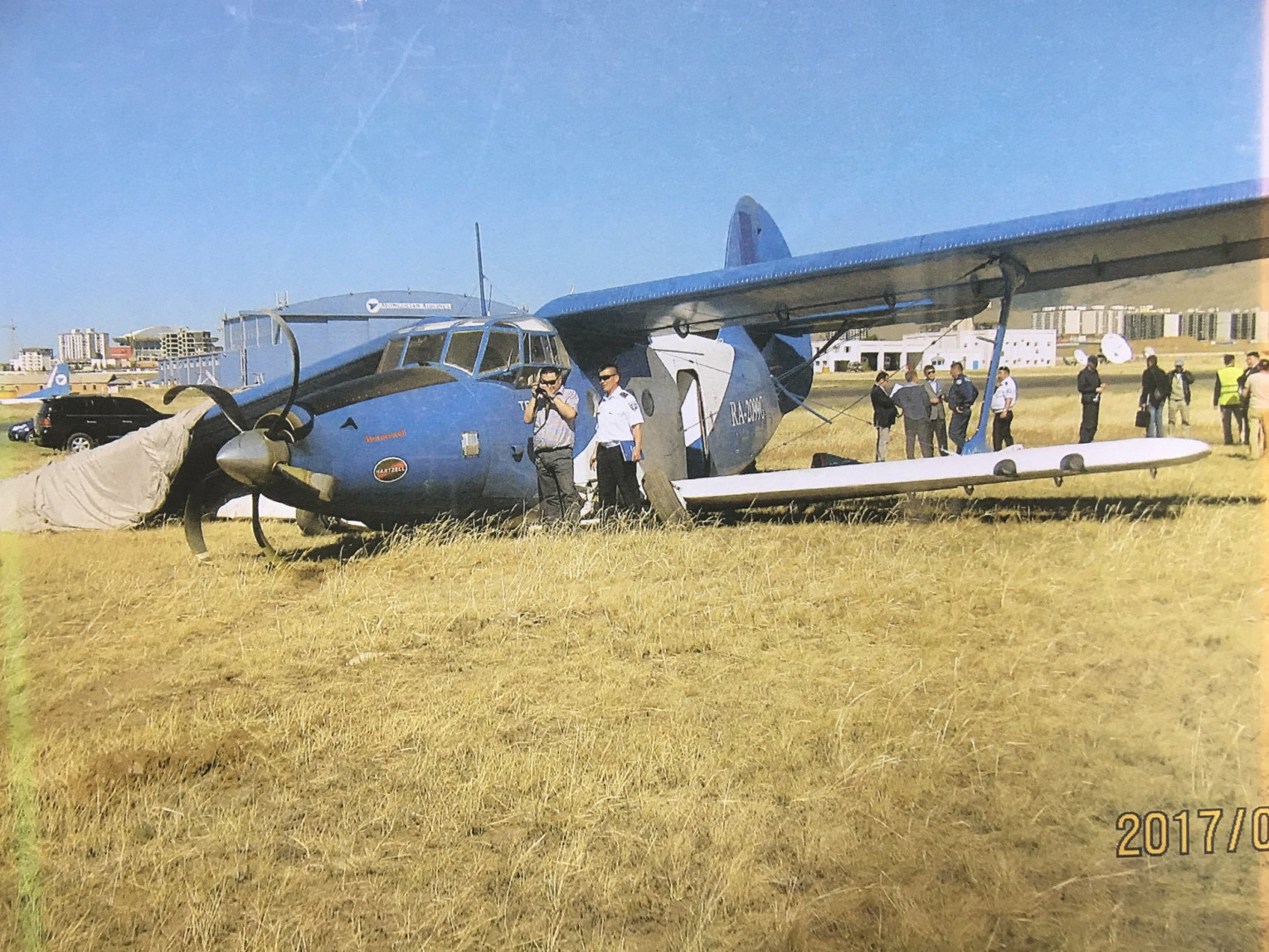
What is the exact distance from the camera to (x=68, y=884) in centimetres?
316

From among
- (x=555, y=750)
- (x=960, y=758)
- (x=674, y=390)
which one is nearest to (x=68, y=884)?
(x=555, y=750)

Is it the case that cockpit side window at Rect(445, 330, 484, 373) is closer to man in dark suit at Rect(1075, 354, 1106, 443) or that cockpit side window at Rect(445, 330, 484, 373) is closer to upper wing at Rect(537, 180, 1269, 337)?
upper wing at Rect(537, 180, 1269, 337)

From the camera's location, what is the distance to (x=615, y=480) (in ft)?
31.7

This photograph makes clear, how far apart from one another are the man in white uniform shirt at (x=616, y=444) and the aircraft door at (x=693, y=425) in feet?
6.69

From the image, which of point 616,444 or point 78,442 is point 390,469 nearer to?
point 616,444

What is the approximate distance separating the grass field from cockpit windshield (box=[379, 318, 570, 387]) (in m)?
2.12

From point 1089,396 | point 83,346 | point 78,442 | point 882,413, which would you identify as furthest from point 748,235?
point 83,346

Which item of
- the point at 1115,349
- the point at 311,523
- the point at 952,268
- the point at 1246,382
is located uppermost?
the point at 952,268

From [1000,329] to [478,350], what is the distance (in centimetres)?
507

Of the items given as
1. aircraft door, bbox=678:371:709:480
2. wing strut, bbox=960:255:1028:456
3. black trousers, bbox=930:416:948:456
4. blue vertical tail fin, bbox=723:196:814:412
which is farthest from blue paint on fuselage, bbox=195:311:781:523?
black trousers, bbox=930:416:948:456

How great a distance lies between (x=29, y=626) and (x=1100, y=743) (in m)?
6.69

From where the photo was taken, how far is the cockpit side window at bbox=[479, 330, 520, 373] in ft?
30.2
